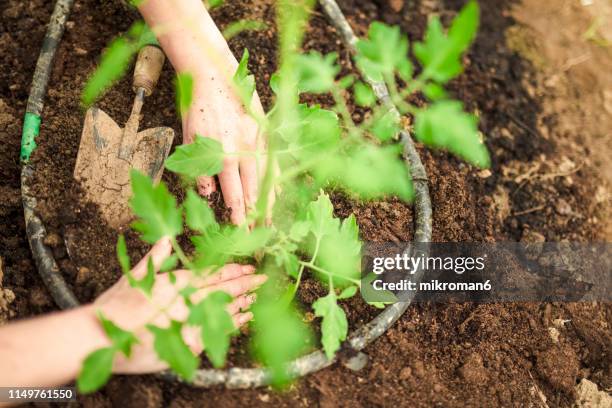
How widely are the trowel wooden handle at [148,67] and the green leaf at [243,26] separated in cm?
22

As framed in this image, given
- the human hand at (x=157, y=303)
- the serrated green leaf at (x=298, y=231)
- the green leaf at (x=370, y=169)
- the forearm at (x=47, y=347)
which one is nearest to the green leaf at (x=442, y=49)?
the green leaf at (x=370, y=169)

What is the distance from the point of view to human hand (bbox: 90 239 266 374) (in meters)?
1.12

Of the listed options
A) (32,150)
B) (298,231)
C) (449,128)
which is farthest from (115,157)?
(449,128)

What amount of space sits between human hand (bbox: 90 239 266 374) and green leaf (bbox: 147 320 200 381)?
8 centimetres

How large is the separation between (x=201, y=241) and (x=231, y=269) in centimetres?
11

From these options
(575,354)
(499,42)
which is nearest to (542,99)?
(499,42)

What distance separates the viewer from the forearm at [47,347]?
1.06 meters

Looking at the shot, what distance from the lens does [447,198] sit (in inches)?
62.3

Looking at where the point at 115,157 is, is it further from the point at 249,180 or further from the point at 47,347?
the point at 47,347

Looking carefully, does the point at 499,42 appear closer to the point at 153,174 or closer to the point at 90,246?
the point at 153,174

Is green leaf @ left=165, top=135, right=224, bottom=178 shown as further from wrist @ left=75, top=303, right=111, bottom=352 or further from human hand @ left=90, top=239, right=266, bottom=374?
wrist @ left=75, top=303, right=111, bottom=352

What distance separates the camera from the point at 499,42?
2062 millimetres

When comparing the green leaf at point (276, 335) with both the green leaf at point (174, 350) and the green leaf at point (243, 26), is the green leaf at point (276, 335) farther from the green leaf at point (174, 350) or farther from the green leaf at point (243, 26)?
the green leaf at point (243, 26)

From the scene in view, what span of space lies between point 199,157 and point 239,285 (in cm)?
30
